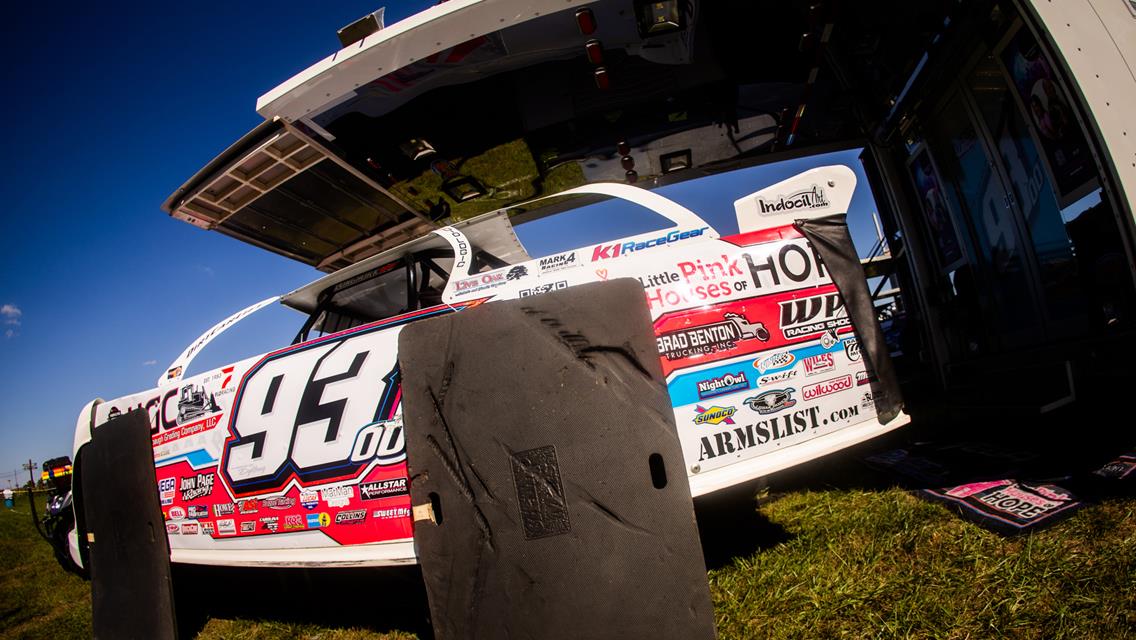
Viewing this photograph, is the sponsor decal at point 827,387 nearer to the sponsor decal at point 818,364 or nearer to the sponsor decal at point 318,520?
the sponsor decal at point 818,364

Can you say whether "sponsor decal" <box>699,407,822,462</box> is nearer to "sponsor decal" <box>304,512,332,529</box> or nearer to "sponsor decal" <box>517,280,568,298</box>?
"sponsor decal" <box>517,280,568,298</box>

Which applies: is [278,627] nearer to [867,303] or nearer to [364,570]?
[364,570]

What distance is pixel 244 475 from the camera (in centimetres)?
192

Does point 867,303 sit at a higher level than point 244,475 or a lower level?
higher

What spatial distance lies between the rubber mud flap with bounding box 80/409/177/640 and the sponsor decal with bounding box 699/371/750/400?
2.85 meters

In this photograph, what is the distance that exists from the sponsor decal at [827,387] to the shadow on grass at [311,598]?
73.8 inches

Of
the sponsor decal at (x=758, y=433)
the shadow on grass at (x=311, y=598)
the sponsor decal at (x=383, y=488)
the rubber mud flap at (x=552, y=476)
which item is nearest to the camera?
the rubber mud flap at (x=552, y=476)

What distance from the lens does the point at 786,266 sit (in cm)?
166

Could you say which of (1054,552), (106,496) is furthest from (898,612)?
(106,496)

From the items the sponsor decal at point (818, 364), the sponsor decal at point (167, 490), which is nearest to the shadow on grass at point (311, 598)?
the sponsor decal at point (167, 490)

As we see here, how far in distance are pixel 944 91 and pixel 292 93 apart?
17.5 ft

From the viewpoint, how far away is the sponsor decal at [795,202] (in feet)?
5.71

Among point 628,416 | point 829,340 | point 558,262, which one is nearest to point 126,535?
point 558,262

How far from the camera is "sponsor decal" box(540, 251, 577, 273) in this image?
1757mm
